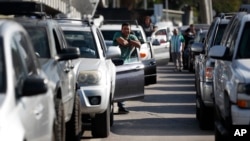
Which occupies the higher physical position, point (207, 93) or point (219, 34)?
point (219, 34)

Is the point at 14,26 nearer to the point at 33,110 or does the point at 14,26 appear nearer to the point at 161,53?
the point at 33,110

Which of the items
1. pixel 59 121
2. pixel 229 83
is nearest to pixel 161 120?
pixel 229 83

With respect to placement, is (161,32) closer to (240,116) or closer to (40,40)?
(40,40)

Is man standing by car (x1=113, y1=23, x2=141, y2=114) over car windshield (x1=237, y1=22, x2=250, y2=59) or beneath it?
beneath

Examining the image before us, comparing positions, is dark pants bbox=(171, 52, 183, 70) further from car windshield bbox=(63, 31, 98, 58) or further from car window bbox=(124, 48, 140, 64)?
car windshield bbox=(63, 31, 98, 58)

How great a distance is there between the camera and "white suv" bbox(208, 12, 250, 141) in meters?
10.0

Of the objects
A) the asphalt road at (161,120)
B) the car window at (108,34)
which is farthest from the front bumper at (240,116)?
the car window at (108,34)

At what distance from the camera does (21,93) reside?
304 inches

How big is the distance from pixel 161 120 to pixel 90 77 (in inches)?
131

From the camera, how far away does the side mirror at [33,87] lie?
Answer: 7730 mm

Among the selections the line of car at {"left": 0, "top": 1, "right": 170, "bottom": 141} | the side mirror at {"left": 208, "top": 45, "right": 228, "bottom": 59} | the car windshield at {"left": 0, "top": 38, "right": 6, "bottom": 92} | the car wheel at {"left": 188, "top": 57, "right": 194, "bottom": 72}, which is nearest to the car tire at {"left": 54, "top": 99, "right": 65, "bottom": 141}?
the line of car at {"left": 0, "top": 1, "right": 170, "bottom": 141}

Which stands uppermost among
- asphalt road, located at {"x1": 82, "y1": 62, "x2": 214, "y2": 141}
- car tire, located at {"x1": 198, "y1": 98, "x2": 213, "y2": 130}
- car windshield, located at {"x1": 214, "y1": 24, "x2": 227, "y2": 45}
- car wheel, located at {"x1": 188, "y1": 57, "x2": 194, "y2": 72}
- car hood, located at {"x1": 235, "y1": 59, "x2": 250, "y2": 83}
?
car windshield, located at {"x1": 214, "y1": 24, "x2": 227, "y2": 45}

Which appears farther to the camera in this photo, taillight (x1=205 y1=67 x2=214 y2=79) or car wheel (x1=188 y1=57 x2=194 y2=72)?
car wheel (x1=188 y1=57 x2=194 y2=72)

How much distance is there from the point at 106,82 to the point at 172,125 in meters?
2.40
